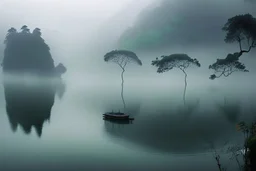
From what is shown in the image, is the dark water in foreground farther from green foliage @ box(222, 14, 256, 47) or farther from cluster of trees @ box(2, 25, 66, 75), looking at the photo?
cluster of trees @ box(2, 25, 66, 75)

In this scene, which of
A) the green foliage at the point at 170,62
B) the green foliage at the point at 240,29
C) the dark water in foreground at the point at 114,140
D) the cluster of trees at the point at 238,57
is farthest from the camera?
the green foliage at the point at 170,62

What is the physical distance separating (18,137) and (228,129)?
27072mm

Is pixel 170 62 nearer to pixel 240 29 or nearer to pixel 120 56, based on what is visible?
pixel 120 56

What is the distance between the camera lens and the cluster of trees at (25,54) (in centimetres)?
16462

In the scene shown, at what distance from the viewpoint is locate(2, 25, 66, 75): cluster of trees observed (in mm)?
164625

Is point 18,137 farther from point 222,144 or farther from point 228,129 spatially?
point 228,129

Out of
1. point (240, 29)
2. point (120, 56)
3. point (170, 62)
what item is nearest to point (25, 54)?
point (120, 56)

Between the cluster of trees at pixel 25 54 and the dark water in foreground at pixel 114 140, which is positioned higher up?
the cluster of trees at pixel 25 54

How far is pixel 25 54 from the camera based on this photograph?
16525cm

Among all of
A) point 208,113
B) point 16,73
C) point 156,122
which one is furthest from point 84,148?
point 16,73

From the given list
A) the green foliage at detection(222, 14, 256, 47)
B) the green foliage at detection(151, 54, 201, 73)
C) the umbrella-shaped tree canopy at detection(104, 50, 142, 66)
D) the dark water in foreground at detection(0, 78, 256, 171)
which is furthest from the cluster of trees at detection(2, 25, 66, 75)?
the green foliage at detection(222, 14, 256, 47)

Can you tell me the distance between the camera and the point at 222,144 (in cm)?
2866

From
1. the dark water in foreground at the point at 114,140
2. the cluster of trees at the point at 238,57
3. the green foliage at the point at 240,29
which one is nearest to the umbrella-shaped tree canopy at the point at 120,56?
the cluster of trees at the point at 238,57

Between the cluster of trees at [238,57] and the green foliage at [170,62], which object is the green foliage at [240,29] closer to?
the cluster of trees at [238,57]
